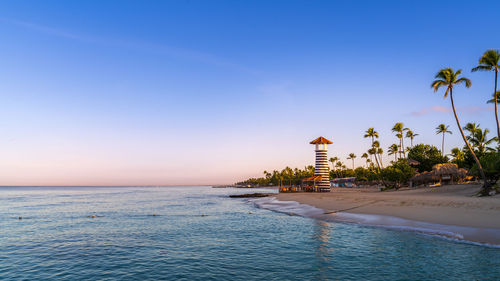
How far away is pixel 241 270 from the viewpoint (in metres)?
12.2

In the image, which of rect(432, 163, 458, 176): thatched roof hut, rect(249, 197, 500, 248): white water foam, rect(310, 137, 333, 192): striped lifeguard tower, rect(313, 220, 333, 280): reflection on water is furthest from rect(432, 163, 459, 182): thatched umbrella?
rect(313, 220, 333, 280): reflection on water

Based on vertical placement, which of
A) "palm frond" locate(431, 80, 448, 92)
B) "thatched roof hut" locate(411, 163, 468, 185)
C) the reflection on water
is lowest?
the reflection on water

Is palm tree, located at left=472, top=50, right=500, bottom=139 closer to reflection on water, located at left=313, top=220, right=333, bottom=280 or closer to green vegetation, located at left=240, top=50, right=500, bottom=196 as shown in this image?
green vegetation, located at left=240, top=50, right=500, bottom=196

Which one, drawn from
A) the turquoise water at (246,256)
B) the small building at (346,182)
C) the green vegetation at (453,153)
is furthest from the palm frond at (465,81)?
the small building at (346,182)

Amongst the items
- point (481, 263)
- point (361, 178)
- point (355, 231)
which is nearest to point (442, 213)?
point (355, 231)

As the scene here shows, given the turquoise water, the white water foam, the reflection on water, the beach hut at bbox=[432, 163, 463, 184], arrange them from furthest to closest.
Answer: the beach hut at bbox=[432, 163, 463, 184], the white water foam, the reflection on water, the turquoise water

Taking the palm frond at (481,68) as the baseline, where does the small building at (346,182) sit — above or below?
below

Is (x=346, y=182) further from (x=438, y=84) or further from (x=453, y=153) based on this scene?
(x=438, y=84)

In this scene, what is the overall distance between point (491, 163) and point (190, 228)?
38.3 metres

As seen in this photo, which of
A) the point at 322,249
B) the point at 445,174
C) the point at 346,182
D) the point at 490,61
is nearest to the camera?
the point at 322,249

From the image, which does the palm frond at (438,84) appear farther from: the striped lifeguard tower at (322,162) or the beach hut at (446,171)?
the striped lifeguard tower at (322,162)

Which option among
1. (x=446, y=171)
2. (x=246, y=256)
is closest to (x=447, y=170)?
(x=446, y=171)

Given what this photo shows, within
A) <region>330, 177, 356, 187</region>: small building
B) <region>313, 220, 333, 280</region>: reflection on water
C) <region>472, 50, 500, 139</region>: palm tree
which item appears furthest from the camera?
<region>330, 177, 356, 187</region>: small building

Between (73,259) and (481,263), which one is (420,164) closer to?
(481,263)
